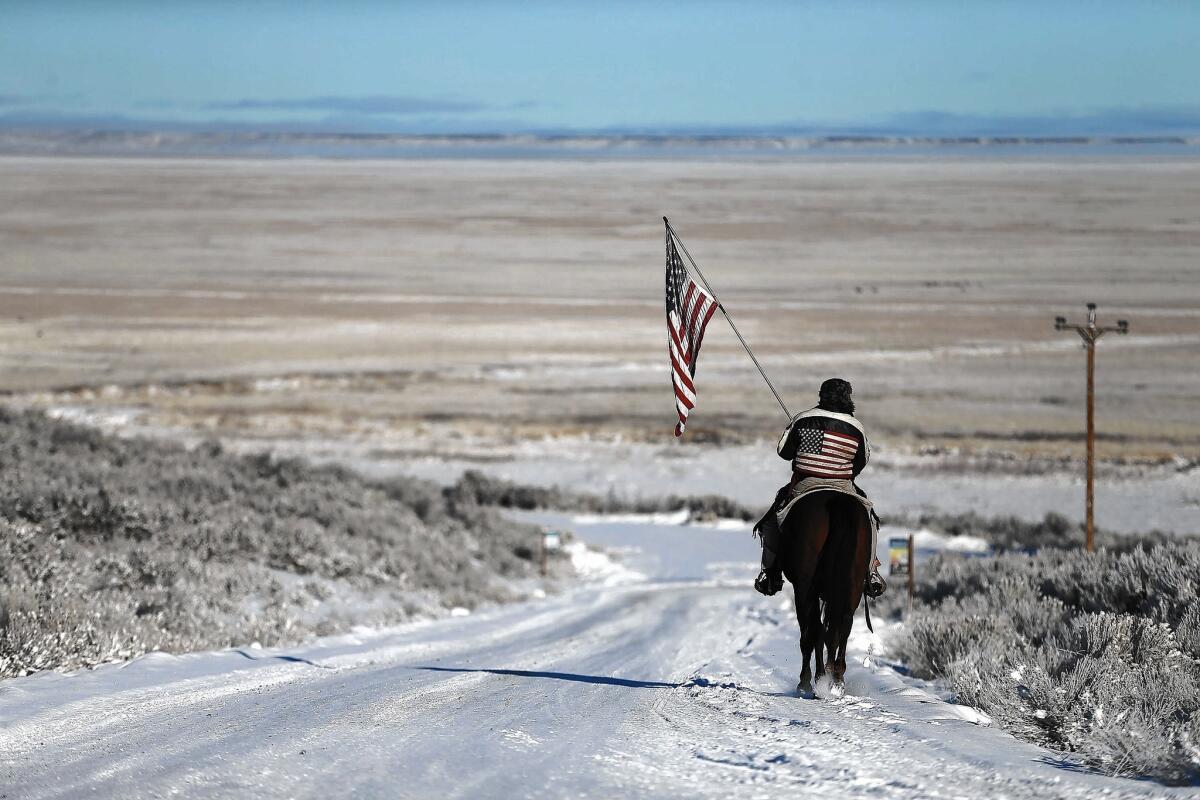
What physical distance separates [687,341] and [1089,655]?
3.82 metres

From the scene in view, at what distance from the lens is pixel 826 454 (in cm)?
820

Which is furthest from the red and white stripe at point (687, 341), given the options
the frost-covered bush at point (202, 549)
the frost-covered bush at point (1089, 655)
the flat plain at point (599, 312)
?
the flat plain at point (599, 312)

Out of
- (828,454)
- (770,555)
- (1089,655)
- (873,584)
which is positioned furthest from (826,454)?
(1089,655)

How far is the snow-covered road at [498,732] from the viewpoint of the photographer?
6035 millimetres

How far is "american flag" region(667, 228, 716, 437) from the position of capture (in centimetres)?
1061

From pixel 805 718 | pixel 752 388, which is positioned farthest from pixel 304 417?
pixel 805 718

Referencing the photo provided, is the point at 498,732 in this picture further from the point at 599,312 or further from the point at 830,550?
the point at 599,312

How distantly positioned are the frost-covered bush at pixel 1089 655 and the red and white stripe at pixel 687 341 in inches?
109

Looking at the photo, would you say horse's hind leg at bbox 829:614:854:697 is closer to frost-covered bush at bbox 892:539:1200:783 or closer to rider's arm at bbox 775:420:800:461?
frost-covered bush at bbox 892:539:1200:783

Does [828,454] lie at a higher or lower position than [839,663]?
higher

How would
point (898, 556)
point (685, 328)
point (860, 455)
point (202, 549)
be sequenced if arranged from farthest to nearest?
point (898, 556) → point (202, 549) → point (685, 328) → point (860, 455)

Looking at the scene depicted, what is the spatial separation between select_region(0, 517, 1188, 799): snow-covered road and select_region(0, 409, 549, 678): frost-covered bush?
2.54 ft

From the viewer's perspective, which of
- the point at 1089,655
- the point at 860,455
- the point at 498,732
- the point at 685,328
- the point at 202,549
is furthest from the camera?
the point at 202,549

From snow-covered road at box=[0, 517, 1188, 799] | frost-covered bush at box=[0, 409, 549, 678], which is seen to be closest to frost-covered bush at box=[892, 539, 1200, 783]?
snow-covered road at box=[0, 517, 1188, 799]
